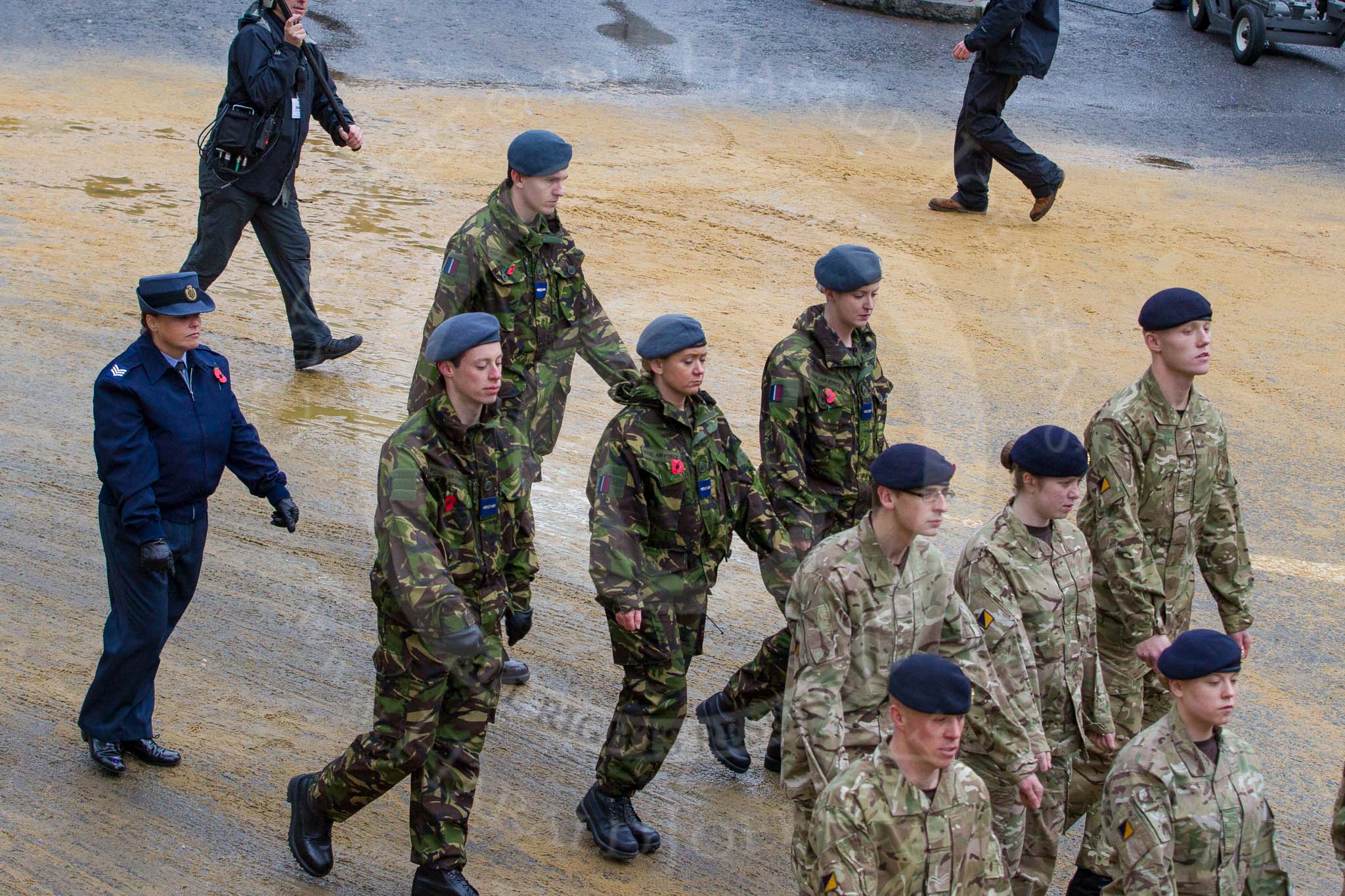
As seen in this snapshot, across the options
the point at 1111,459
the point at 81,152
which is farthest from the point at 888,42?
the point at 1111,459

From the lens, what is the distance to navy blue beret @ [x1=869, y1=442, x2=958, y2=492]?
4305 millimetres

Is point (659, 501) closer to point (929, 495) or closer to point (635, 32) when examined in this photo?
point (929, 495)

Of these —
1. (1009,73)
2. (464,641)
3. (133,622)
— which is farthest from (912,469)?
(1009,73)

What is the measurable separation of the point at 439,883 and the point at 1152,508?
9.77 feet

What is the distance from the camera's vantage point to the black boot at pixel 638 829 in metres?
5.19

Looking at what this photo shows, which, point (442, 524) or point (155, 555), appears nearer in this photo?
point (442, 524)

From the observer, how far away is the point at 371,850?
514 cm

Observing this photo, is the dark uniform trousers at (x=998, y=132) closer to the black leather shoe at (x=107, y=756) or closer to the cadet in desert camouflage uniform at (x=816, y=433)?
the cadet in desert camouflage uniform at (x=816, y=433)

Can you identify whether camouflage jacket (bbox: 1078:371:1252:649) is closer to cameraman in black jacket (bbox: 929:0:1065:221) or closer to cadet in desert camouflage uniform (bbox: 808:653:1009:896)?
cadet in desert camouflage uniform (bbox: 808:653:1009:896)

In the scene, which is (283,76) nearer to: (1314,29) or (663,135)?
(663,135)

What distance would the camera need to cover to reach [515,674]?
6.15 m

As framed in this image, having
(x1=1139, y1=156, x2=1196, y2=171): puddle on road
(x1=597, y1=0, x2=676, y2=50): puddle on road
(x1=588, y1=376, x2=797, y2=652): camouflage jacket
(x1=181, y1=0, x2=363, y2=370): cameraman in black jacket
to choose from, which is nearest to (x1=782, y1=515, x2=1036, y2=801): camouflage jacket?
(x1=588, y1=376, x2=797, y2=652): camouflage jacket

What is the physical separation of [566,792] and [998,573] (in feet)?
6.38

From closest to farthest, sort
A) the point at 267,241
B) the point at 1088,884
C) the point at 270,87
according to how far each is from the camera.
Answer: the point at 1088,884 → the point at 270,87 → the point at 267,241
